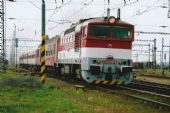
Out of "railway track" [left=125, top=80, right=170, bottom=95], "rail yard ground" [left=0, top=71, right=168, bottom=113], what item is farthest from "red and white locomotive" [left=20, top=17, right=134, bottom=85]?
"rail yard ground" [left=0, top=71, right=168, bottom=113]

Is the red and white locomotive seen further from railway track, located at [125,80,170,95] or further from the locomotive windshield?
railway track, located at [125,80,170,95]

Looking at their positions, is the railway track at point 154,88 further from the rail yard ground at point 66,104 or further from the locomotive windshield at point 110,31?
the rail yard ground at point 66,104

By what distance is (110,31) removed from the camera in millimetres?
24188

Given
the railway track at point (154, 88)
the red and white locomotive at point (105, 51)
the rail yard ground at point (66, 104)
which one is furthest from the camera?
the red and white locomotive at point (105, 51)

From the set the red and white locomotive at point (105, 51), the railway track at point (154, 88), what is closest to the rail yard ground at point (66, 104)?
the red and white locomotive at point (105, 51)

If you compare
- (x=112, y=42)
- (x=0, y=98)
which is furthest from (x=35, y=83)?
(x=0, y=98)

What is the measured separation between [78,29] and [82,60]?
2.29 m

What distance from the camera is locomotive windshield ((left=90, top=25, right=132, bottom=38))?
24062 mm

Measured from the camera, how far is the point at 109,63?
77.8 ft

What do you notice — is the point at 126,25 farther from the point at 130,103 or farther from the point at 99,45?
the point at 130,103

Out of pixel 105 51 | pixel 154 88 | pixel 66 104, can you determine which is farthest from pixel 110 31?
pixel 66 104

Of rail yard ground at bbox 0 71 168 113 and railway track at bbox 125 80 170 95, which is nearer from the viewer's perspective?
rail yard ground at bbox 0 71 168 113

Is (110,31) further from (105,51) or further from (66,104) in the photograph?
(66,104)

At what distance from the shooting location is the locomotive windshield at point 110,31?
947 inches
